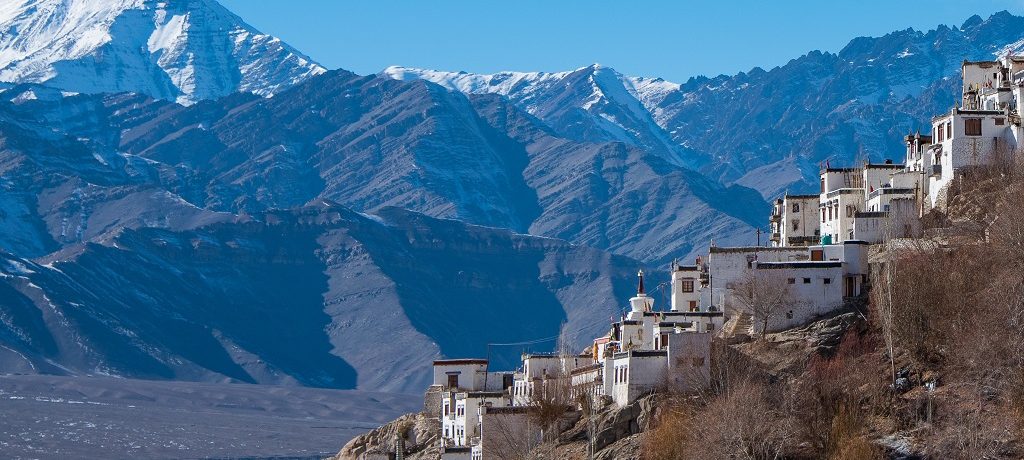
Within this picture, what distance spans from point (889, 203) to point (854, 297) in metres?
9.99

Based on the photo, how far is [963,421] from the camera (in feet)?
251

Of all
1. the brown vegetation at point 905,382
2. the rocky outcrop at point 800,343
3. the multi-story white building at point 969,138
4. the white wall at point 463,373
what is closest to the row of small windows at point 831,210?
the multi-story white building at point 969,138

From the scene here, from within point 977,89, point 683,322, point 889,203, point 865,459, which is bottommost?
point 865,459

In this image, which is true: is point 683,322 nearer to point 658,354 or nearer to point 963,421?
point 658,354

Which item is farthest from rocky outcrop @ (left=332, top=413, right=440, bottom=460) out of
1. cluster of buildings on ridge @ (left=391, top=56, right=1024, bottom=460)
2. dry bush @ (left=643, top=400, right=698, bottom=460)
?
dry bush @ (left=643, top=400, right=698, bottom=460)

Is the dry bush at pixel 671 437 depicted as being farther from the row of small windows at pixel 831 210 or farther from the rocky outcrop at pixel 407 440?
the rocky outcrop at pixel 407 440

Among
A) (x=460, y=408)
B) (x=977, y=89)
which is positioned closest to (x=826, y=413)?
(x=460, y=408)

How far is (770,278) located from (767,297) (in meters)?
1.33

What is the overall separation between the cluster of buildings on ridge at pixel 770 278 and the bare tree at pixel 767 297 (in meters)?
0.14

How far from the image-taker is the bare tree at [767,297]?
302 ft

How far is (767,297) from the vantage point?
302ft

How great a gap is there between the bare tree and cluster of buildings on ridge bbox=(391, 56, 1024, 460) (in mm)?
136

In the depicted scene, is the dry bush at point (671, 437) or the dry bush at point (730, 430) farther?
the dry bush at point (671, 437)

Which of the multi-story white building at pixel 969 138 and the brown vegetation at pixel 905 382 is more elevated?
the multi-story white building at pixel 969 138
